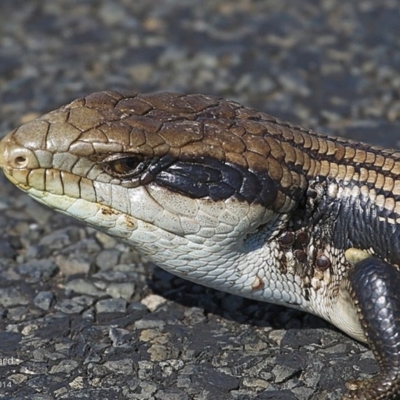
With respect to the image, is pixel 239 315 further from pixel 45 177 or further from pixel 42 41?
pixel 42 41

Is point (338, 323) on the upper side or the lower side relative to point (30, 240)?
upper

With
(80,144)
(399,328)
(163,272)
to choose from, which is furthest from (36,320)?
(399,328)

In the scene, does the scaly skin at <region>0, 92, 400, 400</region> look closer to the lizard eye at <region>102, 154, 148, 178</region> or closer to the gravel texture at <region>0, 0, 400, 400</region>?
the lizard eye at <region>102, 154, 148, 178</region>

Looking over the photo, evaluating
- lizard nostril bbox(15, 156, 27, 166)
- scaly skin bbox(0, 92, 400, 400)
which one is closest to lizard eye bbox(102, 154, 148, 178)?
scaly skin bbox(0, 92, 400, 400)

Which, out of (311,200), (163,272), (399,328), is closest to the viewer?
(399,328)

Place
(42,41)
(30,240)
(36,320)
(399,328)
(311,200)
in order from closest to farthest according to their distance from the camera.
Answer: (399,328) → (311,200) → (36,320) → (30,240) → (42,41)

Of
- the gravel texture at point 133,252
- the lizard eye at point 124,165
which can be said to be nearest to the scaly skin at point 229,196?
the lizard eye at point 124,165

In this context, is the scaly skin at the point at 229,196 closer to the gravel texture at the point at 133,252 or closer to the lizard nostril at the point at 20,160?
the lizard nostril at the point at 20,160

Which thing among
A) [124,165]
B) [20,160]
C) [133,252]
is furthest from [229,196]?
[133,252]

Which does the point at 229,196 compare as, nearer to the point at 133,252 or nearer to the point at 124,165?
the point at 124,165
